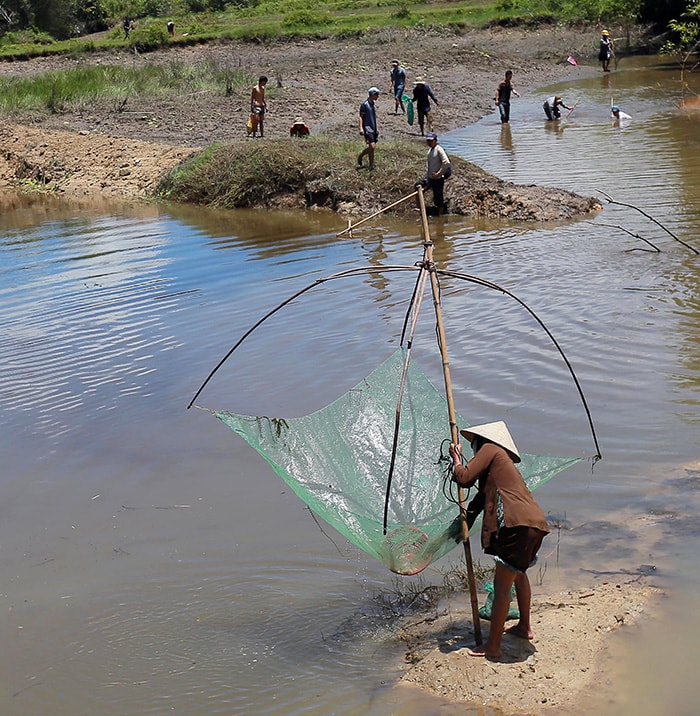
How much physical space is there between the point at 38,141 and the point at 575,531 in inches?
742

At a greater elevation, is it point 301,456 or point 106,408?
point 301,456

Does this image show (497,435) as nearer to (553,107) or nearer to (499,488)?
(499,488)

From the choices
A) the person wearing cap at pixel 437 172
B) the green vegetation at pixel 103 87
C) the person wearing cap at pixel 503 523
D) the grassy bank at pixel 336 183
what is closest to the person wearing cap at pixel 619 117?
the grassy bank at pixel 336 183

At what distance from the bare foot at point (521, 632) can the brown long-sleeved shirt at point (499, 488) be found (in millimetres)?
434

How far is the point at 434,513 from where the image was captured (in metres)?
4.94

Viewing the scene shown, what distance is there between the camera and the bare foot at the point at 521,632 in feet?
14.3

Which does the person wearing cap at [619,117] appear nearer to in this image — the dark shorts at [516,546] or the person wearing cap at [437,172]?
the person wearing cap at [437,172]

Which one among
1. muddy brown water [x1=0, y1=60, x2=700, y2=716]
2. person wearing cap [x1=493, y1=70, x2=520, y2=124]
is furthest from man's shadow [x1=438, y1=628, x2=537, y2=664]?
person wearing cap [x1=493, y1=70, x2=520, y2=124]

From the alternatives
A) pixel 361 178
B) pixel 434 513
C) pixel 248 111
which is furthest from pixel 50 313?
pixel 248 111

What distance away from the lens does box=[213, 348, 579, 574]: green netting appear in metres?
4.74

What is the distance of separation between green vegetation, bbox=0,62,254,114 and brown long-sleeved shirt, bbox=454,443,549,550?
884 inches

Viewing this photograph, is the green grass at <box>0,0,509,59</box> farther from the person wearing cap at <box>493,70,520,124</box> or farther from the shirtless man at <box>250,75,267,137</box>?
the shirtless man at <box>250,75,267,137</box>

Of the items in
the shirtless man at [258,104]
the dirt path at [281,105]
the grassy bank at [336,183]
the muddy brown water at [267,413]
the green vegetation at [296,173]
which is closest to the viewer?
the muddy brown water at [267,413]

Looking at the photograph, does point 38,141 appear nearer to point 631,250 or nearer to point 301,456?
point 631,250
